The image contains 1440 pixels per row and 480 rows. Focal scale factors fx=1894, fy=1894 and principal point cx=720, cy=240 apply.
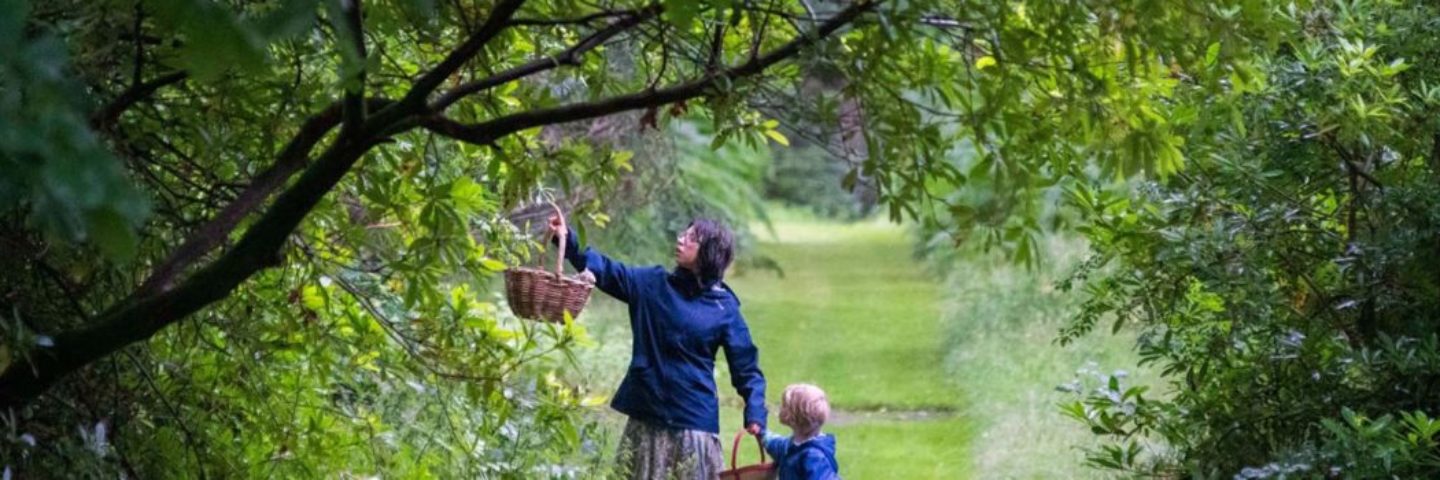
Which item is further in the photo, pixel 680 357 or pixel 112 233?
pixel 680 357

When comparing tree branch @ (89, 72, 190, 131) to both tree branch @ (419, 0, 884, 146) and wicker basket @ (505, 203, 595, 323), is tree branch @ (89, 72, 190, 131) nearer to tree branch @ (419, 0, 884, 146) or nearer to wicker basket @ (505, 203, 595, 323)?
tree branch @ (419, 0, 884, 146)

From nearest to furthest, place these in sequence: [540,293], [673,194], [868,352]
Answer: [540,293] → [673,194] → [868,352]

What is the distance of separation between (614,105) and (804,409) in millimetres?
3276

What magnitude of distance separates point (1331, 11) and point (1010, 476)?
4.36 metres

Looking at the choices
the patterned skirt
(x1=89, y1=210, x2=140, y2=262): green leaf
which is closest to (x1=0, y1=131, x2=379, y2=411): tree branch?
(x1=89, y1=210, x2=140, y2=262): green leaf

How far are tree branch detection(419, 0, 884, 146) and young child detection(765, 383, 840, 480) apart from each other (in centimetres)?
313

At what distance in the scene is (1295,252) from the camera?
645 centimetres

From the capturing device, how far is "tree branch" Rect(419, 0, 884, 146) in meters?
3.84

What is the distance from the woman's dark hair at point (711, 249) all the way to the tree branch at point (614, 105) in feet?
11.2

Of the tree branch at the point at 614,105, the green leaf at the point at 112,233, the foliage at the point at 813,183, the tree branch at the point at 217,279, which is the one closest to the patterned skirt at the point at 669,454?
the tree branch at the point at 217,279

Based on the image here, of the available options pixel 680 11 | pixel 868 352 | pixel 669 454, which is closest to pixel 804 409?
pixel 669 454

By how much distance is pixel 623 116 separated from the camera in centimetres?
1383

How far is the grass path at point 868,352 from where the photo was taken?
1248 cm

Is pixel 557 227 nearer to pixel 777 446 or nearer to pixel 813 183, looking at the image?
pixel 777 446
